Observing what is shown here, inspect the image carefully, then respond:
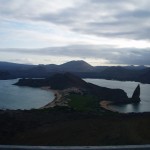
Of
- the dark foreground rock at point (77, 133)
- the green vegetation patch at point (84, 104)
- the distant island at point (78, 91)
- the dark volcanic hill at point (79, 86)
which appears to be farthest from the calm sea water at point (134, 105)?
the dark foreground rock at point (77, 133)

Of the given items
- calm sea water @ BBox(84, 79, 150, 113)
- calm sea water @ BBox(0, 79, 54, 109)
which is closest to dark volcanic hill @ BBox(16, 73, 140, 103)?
calm sea water @ BBox(84, 79, 150, 113)

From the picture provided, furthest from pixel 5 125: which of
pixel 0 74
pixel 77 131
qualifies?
pixel 0 74

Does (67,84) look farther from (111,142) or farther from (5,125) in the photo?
(111,142)

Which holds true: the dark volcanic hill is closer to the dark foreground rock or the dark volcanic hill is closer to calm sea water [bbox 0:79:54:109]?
calm sea water [bbox 0:79:54:109]

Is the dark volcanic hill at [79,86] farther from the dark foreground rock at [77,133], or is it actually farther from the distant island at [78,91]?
the dark foreground rock at [77,133]

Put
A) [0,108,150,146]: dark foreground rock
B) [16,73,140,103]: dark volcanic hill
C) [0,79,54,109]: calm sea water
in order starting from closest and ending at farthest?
[0,108,150,146]: dark foreground rock, [0,79,54,109]: calm sea water, [16,73,140,103]: dark volcanic hill

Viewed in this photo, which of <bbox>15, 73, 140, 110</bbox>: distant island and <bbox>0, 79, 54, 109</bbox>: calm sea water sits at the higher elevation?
<bbox>15, 73, 140, 110</bbox>: distant island

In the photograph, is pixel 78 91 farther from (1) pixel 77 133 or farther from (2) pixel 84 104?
(1) pixel 77 133

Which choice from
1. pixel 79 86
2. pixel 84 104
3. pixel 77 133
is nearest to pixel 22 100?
pixel 84 104
